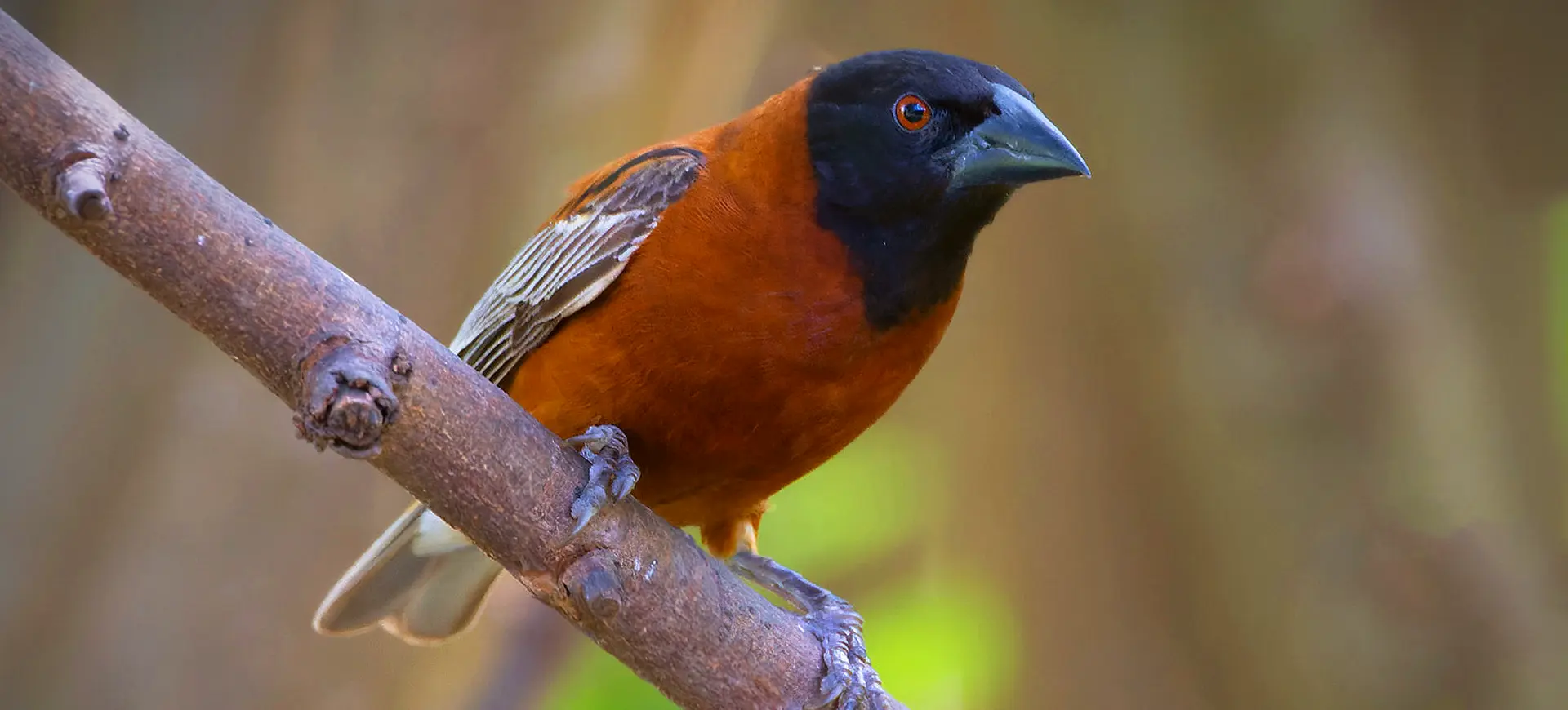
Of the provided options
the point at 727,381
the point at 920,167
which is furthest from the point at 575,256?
the point at 920,167

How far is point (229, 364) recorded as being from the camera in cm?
450

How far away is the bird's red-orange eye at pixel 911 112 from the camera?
3090mm

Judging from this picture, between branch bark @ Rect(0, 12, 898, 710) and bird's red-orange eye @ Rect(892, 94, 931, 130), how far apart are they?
111 centimetres

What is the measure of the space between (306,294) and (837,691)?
4.83ft

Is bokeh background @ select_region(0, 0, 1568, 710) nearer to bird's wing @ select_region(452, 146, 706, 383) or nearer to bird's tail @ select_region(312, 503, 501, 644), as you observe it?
bird's tail @ select_region(312, 503, 501, 644)

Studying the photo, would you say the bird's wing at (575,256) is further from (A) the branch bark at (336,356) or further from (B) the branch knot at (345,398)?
(B) the branch knot at (345,398)

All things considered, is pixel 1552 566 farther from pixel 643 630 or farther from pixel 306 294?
pixel 306 294

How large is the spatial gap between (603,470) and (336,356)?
0.68 meters

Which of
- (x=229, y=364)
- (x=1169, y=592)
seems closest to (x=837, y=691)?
(x=1169, y=592)

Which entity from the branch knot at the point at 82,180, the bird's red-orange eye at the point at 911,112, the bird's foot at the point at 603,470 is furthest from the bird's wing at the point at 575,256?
the branch knot at the point at 82,180

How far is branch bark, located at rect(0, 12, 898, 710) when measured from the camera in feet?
6.51

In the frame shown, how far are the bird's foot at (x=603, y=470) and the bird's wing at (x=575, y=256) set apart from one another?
368mm

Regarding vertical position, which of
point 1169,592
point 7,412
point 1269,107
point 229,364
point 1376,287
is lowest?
point 7,412

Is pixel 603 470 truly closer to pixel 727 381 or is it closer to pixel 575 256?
pixel 727 381
